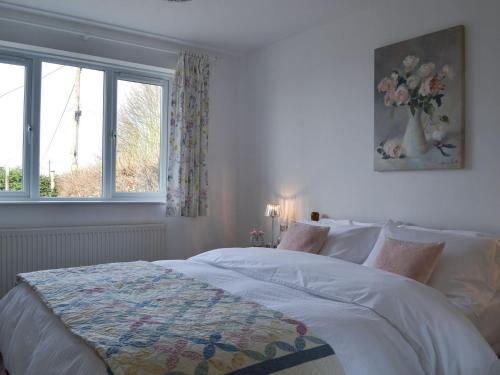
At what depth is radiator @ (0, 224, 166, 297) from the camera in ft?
11.0

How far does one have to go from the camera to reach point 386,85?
309 cm

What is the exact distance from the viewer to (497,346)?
7.08 ft

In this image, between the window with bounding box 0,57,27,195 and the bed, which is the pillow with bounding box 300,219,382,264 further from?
the window with bounding box 0,57,27,195

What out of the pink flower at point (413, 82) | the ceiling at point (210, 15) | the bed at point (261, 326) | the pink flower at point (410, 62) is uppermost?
the ceiling at point (210, 15)

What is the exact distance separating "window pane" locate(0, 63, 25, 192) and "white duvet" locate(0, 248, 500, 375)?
5.22 ft

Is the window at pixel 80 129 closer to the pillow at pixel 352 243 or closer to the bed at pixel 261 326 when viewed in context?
the bed at pixel 261 326

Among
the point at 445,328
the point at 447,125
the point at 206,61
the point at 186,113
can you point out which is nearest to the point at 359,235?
the point at 447,125

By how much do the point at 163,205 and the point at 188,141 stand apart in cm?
67

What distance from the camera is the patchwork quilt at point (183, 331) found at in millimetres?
1302

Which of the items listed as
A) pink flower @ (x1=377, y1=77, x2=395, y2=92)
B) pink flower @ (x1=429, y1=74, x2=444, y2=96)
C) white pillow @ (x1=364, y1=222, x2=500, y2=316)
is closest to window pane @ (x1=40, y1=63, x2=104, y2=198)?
pink flower @ (x1=377, y1=77, x2=395, y2=92)

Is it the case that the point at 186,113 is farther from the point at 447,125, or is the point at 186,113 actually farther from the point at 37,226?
the point at 447,125

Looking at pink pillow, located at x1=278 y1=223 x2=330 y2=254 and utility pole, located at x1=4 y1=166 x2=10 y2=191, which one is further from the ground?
utility pole, located at x1=4 y1=166 x2=10 y2=191

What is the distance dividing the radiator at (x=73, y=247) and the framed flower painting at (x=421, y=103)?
219 cm

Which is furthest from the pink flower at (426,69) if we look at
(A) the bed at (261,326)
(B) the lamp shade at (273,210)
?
(B) the lamp shade at (273,210)
